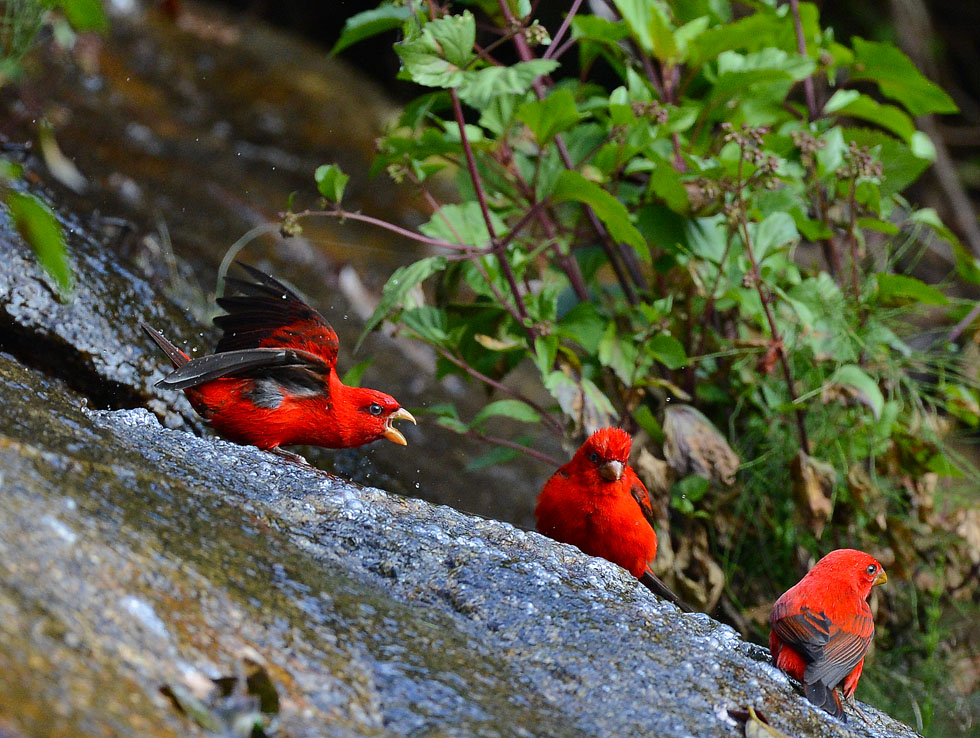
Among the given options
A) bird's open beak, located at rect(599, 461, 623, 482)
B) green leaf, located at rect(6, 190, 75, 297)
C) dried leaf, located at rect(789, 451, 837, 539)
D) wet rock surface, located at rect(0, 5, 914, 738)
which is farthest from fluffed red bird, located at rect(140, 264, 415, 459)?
green leaf, located at rect(6, 190, 75, 297)

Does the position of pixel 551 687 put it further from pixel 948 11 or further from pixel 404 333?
pixel 948 11

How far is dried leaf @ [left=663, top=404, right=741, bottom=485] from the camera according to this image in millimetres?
3508

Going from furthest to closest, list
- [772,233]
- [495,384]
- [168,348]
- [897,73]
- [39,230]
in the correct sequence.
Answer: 1. [897,73]
2. [495,384]
3. [772,233]
4. [168,348]
5. [39,230]

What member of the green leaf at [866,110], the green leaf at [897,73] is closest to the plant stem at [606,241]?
the green leaf at [866,110]

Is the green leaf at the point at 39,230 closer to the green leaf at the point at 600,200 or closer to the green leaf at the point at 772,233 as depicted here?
the green leaf at the point at 600,200

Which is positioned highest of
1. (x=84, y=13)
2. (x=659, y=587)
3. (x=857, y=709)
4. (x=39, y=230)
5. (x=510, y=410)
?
(x=84, y=13)

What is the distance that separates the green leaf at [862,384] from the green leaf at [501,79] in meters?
1.55

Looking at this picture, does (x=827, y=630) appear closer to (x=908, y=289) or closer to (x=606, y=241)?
(x=908, y=289)

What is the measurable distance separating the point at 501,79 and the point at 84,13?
1.88 meters

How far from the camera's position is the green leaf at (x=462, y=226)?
138 inches

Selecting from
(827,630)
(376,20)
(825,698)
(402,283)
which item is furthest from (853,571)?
(376,20)

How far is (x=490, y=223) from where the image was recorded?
10.9 ft

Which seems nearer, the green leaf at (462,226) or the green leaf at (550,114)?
the green leaf at (550,114)

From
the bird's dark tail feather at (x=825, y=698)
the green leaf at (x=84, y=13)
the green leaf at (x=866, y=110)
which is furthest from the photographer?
the green leaf at (x=866, y=110)
